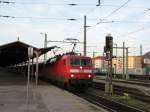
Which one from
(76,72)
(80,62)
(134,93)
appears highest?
(80,62)

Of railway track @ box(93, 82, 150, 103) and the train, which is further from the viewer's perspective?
the train

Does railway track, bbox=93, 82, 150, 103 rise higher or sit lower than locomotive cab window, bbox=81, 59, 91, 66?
lower

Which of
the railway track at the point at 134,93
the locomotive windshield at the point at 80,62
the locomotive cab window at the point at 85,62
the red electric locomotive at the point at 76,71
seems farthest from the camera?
the locomotive cab window at the point at 85,62

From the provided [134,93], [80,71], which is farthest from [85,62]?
[134,93]

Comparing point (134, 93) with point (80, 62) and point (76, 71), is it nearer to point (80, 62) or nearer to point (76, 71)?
point (76, 71)

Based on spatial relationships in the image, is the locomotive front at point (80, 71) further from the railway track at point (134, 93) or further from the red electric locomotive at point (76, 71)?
the railway track at point (134, 93)

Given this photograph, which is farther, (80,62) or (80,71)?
(80,62)

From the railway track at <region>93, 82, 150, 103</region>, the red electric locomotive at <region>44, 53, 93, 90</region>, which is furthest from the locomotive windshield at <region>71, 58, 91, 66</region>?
the railway track at <region>93, 82, 150, 103</region>

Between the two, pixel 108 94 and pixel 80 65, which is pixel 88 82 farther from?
pixel 108 94

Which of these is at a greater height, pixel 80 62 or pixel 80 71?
pixel 80 62

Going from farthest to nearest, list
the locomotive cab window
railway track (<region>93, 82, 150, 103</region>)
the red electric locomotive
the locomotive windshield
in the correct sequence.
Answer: the locomotive cab window, the locomotive windshield, the red electric locomotive, railway track (<region>93, 82, 150, 103</region>)

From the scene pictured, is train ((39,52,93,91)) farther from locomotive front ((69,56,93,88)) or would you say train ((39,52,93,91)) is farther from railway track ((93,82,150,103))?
railway track ((93,82,150,103))

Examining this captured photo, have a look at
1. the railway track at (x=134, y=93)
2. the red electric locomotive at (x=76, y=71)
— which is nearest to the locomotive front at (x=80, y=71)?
the red electric locomotive at (x=76, y=71)

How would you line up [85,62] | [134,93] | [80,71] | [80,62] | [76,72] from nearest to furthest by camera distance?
[134,93] → [76,72] → [80,71] → [80,62] → [85,62]
